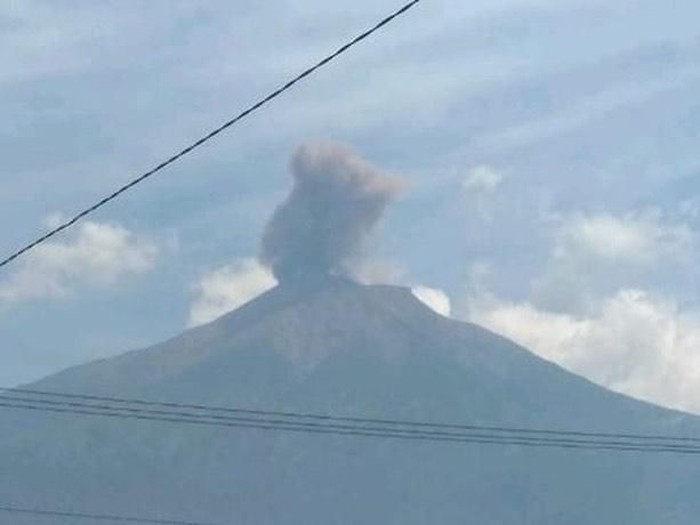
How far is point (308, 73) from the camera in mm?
24766

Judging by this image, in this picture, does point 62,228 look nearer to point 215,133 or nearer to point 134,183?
point 134,183

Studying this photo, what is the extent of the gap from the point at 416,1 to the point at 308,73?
8.93 feet

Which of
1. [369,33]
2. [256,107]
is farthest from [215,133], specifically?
[369,33]

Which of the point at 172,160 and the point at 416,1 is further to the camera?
the point at 172,160

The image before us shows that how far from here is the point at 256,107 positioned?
2573cm

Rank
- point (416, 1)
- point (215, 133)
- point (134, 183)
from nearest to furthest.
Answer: point (416, 1)
point (215, 133)
point (134, 183)

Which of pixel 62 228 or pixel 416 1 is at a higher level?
pixel 62 228

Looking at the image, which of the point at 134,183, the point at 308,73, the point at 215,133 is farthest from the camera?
the point at 134,183

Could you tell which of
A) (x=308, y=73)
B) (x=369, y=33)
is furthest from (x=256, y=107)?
(x=369, y=33)

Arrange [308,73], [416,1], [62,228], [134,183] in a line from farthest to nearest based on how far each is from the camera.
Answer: [62,228]
[134,183]
[308,73]
[416,1]

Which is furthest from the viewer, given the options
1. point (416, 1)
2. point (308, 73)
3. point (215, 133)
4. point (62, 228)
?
point (62, 228)

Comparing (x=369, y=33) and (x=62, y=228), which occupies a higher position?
(x=62, y=228)

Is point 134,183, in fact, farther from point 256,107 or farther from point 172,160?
point 256,107

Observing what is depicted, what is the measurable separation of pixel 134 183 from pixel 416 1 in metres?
8.68
